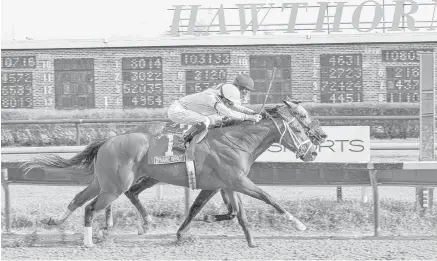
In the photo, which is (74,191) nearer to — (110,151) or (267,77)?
(110,151)

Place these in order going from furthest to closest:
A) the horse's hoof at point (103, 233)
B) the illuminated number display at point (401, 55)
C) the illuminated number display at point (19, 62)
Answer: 1. the illuminated number display at point (19, 62)
2. the illuminated number display at point (401, 55)
3. the horse's hoof at point (103, 233)

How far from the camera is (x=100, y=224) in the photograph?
30.3 ft

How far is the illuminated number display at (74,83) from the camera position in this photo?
22172 millimetres

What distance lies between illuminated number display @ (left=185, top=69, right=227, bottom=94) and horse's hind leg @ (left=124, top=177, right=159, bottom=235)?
12949 mm

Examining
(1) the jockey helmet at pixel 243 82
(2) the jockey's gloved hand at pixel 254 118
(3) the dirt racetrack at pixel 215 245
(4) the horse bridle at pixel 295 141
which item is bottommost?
(3) the dirt racetrack at pixel 215 245

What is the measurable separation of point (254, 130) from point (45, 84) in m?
14.9

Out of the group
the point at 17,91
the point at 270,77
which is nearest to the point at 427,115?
the point at 270,77

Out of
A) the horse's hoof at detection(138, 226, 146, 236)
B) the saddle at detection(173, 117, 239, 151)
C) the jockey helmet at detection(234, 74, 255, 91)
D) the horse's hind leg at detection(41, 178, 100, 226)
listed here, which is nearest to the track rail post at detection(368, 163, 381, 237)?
the jockey helmet at detection(234, 74, 255, 91)

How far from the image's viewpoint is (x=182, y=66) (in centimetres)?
2216

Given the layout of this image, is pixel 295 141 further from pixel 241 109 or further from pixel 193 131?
pixel 193 131

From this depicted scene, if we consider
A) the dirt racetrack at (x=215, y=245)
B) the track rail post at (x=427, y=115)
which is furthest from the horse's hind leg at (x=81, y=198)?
the track rail post at (x=427, y=115)

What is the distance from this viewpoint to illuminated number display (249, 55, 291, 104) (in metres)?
21.7

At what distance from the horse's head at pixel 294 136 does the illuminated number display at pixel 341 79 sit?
44.5 ft

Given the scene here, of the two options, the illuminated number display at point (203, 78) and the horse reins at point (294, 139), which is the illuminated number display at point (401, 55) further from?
the horse reins at point (294, 139)
